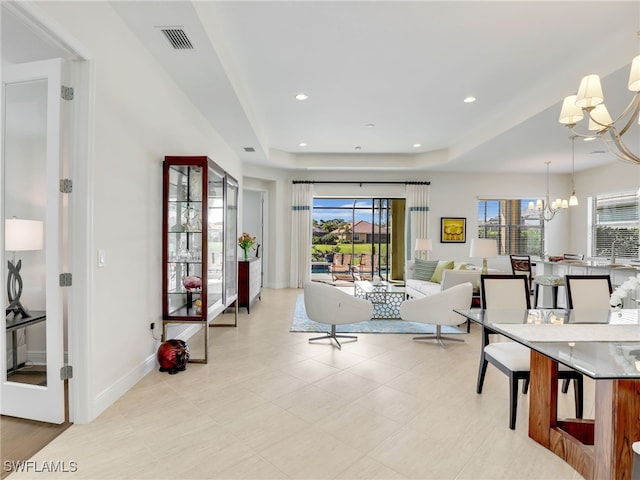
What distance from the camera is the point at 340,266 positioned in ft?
32.2

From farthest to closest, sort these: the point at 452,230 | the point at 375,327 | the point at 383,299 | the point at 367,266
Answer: the point at 367,266, the point at 452,230, the point at 383,299, the point at 375,327

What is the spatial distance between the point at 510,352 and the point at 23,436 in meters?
3.27

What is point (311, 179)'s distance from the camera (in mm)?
8500

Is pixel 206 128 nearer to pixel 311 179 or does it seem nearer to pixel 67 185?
pixel 67 185

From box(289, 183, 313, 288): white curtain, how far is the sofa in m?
2.50

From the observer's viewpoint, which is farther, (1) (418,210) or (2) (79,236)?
(1) (418,210)

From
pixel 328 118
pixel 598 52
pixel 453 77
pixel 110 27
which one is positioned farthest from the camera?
pixel 328 118

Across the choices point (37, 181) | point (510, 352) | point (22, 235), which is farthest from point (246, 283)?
point (510, 352)

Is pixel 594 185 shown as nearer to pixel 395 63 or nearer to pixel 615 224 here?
pixel 615 224

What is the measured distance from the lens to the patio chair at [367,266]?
31.1 feet

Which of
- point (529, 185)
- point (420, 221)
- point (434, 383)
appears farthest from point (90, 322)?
point (529, 185)

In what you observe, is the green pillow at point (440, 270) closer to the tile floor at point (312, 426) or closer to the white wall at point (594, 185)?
the tile floor at point (312, 426)

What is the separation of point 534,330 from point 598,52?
3.08m

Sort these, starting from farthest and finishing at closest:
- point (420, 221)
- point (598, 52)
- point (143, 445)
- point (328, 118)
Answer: point (420, 221) < point (328, 118) < point (598, 52) < point (143, 445)
